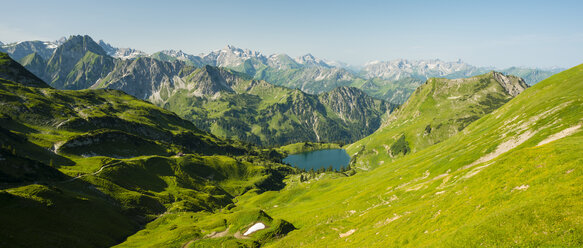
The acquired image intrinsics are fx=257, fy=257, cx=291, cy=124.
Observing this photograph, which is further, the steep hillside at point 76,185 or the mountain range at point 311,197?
the steep hillside at point 76,185

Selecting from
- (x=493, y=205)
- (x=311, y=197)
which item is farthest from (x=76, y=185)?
(x=493, y=205)

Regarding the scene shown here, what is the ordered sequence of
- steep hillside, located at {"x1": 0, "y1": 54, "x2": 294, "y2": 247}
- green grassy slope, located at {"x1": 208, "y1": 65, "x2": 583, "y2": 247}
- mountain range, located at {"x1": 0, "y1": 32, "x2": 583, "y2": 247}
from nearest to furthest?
1. green grassy slope, located at {"x1": 208, "y1": 65, "x2": 583, "y2": 247}
2. mountain range, located at {"x1": 0, "y1": 32, "x2": 583, "y2": 247}
3. steep hillside, located at {"x1": 0, "y1": 54, "x2": 294, "y2": 247}

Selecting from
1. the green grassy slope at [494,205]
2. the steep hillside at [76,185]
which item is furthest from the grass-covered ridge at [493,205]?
the steep hillside at [76,185]

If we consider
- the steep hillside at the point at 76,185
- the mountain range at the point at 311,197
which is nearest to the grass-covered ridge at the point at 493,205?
the mountain range at the point at 311,197

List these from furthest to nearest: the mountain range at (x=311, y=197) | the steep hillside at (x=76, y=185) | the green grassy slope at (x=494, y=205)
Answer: the steep hillside at (x=76, y=185) → the mountain range at (x=311, y=197) → the green grassy slope at (x=494, y=205)

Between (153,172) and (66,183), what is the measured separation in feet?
191

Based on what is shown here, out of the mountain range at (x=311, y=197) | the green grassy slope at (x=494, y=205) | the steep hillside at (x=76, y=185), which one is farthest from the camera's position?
the steep hillside at (x=76, y=185)

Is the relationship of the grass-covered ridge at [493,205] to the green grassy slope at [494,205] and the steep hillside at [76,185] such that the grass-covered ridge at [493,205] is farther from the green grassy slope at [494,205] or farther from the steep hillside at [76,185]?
the steep hillside at [76,185]

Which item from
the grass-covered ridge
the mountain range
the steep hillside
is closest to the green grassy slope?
the grass-covered ridge

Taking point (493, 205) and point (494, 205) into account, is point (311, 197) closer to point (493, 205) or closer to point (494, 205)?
point (493, 205)

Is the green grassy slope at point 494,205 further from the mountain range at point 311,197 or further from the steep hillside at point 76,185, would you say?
the steep hillside at point 76,185

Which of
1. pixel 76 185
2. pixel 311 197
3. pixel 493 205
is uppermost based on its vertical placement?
pixel 493 205

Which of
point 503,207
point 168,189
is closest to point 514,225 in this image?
point 503,207

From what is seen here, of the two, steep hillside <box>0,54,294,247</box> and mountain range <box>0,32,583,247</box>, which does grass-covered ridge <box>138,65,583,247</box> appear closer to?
mountain range <box>0,32,583,247</box>
